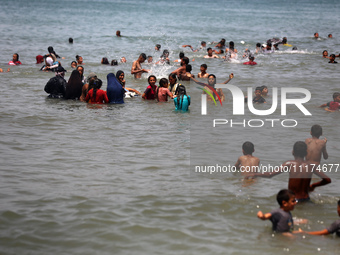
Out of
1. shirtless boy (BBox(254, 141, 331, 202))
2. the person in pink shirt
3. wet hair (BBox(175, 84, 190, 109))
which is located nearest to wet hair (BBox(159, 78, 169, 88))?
the person in pink shirt

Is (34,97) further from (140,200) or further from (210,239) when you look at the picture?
(210,239)

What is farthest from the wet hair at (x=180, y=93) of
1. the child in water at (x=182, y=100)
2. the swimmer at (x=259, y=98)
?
the swimmer at (x=259, y=98)

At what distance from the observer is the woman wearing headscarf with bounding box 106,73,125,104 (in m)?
16.3

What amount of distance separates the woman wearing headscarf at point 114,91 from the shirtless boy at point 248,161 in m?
7.42

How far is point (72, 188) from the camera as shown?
9.30 meters

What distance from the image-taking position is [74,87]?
16734mm

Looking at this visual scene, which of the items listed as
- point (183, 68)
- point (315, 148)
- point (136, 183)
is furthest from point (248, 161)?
point (183, 68)

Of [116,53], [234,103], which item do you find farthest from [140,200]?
[116,53]

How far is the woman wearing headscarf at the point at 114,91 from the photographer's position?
16258mm

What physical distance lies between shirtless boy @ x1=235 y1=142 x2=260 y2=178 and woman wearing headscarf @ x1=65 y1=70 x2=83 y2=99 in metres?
8.33

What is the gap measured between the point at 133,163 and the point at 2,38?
3436 centimetres

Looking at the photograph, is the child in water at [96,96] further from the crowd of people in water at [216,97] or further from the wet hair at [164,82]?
the wet hair at [164,82]

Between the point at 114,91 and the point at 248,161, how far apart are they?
7.73 meters

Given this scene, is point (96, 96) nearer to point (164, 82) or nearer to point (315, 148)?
point (164, 82)
